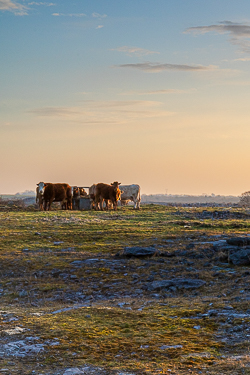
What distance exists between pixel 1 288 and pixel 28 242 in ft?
21.7

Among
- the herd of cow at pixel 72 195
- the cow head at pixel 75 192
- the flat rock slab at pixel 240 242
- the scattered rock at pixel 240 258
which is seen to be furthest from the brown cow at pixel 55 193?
the scattered rock at pixel 240 258

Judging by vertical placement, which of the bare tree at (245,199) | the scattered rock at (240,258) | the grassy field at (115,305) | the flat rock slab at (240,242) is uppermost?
the bare tree at (245,199)

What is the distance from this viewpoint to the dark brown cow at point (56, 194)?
124ft

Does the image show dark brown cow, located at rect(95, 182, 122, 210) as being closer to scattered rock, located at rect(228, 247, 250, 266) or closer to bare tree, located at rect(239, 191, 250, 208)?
bare tree, located at rect(239, 191, 250, 208)

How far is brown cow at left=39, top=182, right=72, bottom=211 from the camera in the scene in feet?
124

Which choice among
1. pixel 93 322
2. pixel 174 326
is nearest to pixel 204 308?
pixel 174 326

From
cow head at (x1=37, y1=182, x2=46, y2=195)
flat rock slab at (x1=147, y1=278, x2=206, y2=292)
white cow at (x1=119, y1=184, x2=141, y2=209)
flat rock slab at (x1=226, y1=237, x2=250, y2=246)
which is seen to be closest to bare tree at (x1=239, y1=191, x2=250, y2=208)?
white cow at (x1=119, y1=184, x2=141, y2=209)

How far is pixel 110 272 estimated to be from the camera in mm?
14023

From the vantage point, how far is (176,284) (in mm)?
12258

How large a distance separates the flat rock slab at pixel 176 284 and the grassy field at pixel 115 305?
0.59 ft

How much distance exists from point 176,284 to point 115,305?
228 cm

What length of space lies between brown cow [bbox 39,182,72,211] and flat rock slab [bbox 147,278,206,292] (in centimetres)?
2620

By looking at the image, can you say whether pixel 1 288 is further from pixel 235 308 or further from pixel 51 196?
pixel 51 196

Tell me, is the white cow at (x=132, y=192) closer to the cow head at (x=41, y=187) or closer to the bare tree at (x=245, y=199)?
the cow head at (x=41, y=187)
